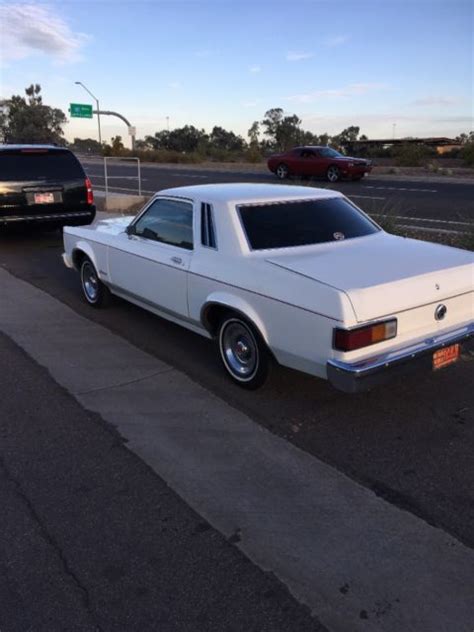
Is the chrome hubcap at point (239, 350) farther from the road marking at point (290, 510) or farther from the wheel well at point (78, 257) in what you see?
the wheel well at point (78, 257)

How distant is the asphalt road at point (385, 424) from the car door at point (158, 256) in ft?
1.70

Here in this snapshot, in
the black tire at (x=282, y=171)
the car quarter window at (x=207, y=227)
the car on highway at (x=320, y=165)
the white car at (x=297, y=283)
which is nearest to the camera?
the white car at (x=297, y=283)

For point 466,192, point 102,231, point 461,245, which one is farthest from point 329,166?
point 102,231

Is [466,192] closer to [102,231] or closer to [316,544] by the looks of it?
[102,231]

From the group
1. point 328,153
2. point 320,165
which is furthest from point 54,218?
point 328,153

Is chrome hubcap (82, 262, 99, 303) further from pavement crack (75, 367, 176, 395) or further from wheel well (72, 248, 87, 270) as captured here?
pavement crack (75, 367, 176, 395)

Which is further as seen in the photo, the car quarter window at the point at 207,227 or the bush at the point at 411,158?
the bush at the point at 411,158

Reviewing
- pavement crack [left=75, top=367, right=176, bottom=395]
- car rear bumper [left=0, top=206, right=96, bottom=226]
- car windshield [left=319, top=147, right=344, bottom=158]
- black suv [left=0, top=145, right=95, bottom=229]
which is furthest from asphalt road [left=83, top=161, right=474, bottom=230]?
pavement crack [left=75, top=367, right=176, bottom=395]

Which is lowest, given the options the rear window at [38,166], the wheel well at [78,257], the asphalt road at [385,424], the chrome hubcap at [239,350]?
the asphalt road at [385,424]

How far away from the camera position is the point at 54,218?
31.9ft

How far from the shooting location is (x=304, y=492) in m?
3.21

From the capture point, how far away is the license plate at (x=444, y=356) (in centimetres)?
387

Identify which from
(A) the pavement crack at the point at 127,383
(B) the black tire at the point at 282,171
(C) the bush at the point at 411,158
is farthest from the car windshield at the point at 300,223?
(C) the bush at the point at 411,158

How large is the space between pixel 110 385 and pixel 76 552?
1959 millimetres
